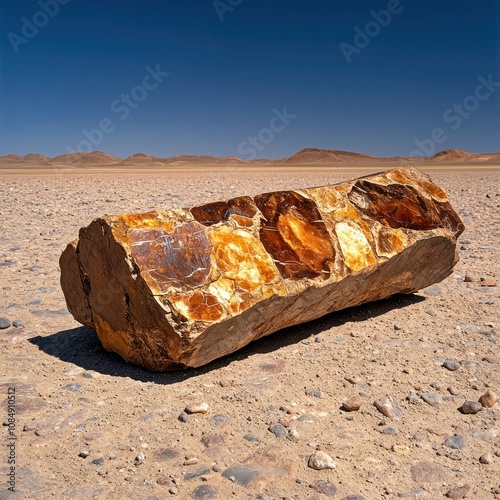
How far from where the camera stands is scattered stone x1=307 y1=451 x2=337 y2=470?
9.97 ft

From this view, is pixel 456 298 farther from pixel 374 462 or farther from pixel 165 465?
pixel 165 465

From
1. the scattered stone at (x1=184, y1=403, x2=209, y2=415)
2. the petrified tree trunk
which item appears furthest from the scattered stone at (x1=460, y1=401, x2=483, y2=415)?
the scattered stone at (x1=184, y1=403, x2=209, y2=415)

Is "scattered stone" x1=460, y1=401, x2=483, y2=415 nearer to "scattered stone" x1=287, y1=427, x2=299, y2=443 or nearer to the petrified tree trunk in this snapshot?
"scattered stone" x1=287, y1=427, x2=299, y2=443

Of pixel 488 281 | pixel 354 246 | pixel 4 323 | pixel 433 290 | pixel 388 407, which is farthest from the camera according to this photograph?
pixel 488 281

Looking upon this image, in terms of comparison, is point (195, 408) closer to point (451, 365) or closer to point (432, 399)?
point (432, 399)

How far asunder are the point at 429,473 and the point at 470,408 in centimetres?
77

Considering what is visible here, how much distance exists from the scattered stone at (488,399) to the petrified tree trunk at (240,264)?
1353mm

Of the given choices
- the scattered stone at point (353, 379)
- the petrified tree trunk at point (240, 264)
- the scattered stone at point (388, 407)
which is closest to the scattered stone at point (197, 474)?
the petrified tree trunk at point (240, 264)

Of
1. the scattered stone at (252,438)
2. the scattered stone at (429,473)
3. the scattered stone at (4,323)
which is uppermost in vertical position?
the scattered stone at (4,323)

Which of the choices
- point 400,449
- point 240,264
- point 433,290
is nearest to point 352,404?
point 400,449

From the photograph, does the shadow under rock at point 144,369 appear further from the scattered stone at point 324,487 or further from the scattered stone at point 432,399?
the scattered stone at point 324,487

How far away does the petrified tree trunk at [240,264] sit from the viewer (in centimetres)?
391

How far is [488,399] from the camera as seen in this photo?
370 centimetres

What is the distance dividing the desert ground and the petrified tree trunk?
277 millimetres
